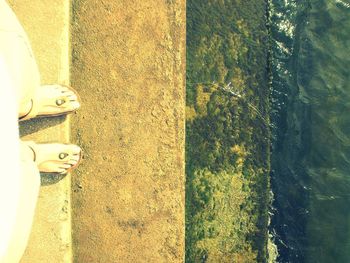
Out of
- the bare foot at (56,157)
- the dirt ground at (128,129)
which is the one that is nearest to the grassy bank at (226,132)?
the dirt ground at (128,129)

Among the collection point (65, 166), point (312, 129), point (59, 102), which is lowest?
point (65, 166)

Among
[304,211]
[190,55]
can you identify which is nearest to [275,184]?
[304,211]

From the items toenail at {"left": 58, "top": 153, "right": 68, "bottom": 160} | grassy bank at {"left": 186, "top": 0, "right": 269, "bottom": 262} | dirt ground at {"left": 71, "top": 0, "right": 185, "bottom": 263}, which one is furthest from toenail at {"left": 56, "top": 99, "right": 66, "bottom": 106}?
grassy bank at {"left": 186, "top": 0, "right": 269, "bottom": 262}

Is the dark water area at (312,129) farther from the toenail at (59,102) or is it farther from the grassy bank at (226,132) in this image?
the toenail at (59,102)

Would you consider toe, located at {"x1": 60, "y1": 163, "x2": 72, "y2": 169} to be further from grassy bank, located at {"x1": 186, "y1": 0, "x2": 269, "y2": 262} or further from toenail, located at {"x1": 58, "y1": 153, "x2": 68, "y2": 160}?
grassy bank, located at {"x1": 186, "y1": 0, "x2": 269, "y2": 262}

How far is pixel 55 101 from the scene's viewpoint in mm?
2299

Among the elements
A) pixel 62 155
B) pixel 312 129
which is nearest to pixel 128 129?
pixel 62 155

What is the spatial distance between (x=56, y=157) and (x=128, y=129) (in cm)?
48

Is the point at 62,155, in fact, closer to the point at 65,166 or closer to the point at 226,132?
the point at 65,166

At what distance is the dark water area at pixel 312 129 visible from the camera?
2.75m

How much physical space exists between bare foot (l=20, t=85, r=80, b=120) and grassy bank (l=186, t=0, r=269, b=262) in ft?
2.50

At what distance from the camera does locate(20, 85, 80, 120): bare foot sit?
7.45 ft

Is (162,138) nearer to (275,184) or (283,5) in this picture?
(275,184)

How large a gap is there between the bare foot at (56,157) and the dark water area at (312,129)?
1386 mm
